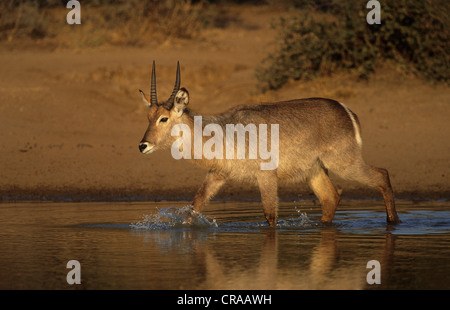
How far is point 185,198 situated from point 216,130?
8.51ft

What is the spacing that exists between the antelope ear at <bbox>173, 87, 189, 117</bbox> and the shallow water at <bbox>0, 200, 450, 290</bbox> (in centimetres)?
108

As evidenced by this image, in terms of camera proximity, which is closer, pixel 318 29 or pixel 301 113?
pixel 301 113

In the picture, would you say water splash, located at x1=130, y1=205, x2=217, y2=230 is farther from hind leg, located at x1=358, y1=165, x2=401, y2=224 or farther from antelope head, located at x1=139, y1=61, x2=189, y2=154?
hind leg, located at x1=358, y1=165, x2=401, y2=224

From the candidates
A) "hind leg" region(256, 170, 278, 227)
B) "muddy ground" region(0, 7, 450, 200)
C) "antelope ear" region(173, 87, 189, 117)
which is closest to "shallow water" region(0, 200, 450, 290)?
"hind leg" region(256, 170, 278, 227)

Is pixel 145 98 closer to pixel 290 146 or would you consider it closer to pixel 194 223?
pixel 194 223

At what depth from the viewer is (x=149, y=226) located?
357 inches

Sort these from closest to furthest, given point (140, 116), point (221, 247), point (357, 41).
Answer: point (221, 247) < point (140, 116) < point (357, 41)

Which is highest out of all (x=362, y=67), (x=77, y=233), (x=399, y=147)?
(x=362, y=67)

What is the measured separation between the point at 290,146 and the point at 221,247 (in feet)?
6.31

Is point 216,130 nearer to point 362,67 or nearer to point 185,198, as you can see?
point 185,198

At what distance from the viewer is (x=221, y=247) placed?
7.82 m

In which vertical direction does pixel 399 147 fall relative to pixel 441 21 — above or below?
below

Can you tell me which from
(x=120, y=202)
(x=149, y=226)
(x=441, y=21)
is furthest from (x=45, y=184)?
(x=441, y=21)

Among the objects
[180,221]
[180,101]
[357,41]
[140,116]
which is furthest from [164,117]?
[357,41]
